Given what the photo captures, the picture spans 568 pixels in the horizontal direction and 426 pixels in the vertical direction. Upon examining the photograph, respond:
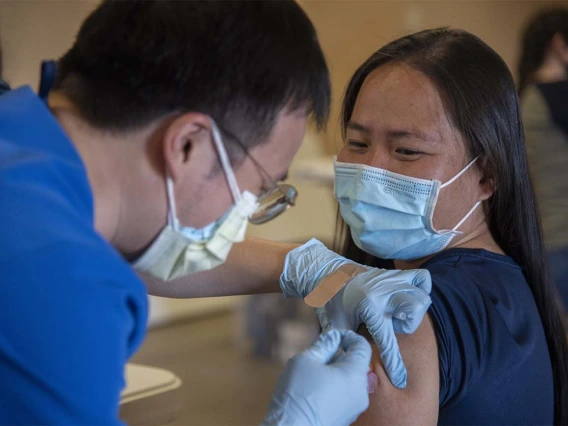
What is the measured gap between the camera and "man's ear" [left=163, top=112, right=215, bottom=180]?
3.32 ft

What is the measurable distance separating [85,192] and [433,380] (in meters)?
0.69

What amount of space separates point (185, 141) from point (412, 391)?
606mm

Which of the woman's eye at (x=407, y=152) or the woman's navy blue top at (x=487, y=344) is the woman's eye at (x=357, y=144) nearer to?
the woman's eye at (x=407, y=152)

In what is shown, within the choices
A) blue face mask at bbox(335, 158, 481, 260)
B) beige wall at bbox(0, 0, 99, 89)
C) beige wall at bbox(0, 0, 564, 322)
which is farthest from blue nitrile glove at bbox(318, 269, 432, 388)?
beige wall at bbox(0, 0, 564, 322)

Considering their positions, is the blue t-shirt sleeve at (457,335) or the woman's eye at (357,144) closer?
the blue t-shirt sleeve at (457,335)

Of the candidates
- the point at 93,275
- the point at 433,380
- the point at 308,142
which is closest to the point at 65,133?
the point at 93,275

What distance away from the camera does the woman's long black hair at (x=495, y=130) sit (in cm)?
154

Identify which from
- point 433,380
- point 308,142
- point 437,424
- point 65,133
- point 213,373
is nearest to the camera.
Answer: point 65,133

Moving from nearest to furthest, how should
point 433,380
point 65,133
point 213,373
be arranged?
point 65,133
point 433,380
point 213,373

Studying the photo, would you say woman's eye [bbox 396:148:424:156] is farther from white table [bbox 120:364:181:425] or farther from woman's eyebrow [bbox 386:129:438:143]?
white table [bbox 120:364:181:425]

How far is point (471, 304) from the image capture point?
1418 mm

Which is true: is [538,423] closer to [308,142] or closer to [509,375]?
[509,375]

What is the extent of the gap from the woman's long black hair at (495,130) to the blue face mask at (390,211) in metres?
0.07

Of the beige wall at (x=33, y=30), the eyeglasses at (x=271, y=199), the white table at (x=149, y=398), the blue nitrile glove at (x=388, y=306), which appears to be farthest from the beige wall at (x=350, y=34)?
the eyeglasses at (x=271, y=199)
